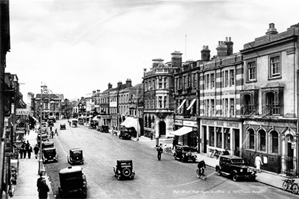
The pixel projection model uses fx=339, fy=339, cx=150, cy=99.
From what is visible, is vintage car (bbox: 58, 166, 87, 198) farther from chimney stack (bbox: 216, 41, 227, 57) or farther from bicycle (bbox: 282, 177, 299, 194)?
chimney stack (bbox: 216, 41, 227, 57)

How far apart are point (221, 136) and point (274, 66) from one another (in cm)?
1396

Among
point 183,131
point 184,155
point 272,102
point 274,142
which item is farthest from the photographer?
point 183,131

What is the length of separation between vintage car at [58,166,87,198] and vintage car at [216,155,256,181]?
32.6 feet

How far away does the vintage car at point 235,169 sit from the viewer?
2159cm

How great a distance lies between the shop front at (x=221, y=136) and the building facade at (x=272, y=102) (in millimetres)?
2620

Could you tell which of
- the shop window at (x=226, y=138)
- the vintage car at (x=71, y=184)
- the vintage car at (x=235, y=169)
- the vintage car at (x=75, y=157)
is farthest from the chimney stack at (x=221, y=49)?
the vintage car at (x=71, y=184)

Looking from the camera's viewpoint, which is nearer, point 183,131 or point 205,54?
point 183,131

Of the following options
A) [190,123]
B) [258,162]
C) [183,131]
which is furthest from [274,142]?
[190,123]

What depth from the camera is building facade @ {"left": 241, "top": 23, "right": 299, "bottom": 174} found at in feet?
57.6

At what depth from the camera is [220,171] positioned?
2370 cm

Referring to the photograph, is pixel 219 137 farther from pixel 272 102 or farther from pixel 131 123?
pixel 131 123

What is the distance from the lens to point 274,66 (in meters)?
20.5

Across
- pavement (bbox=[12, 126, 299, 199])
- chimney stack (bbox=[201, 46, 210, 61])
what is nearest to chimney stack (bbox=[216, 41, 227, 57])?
chimney stack (bbox=[201, 46, 210, 61])

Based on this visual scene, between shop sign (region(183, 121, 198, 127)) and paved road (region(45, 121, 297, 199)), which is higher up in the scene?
shop sign (region(183, 121, 198, 127))
